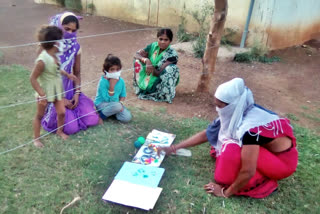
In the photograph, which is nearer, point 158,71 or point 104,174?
point 104,174

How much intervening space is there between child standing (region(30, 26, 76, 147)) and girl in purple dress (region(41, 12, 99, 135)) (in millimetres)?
197

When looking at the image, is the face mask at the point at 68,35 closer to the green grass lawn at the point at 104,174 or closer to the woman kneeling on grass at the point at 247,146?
the green grass lawn at the point at 104,174

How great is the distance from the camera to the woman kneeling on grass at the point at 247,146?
2188 millimetres

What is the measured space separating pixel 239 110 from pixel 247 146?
10.5 inches

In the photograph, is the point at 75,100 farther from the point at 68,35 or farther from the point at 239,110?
the point at 239,110

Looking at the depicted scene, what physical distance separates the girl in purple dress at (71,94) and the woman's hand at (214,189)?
1.45 m

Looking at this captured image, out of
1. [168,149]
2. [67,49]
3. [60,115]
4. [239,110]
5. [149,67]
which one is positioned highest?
[67,49]

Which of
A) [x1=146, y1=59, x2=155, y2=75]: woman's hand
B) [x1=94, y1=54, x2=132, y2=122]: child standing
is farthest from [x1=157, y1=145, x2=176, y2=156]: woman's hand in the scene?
[x1=146, y1=59, x2=155, y2=75]: woman's hand

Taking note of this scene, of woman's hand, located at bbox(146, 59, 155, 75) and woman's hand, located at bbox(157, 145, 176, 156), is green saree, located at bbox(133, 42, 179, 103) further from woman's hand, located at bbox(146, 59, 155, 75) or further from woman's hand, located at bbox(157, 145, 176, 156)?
woman's hand, located at bbox(157, 145, 176, 156)

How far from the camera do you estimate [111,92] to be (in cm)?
331

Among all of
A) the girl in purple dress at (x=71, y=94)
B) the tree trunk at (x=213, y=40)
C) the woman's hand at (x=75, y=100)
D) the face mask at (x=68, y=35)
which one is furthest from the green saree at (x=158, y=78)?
the face mask at (x=68, y=35)

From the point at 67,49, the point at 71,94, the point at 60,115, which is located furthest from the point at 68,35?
the point at 60,115

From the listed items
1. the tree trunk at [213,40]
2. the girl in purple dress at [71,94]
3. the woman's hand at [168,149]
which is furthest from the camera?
the tree trunk at [213,40]

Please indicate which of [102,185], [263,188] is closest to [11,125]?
[102,185]
